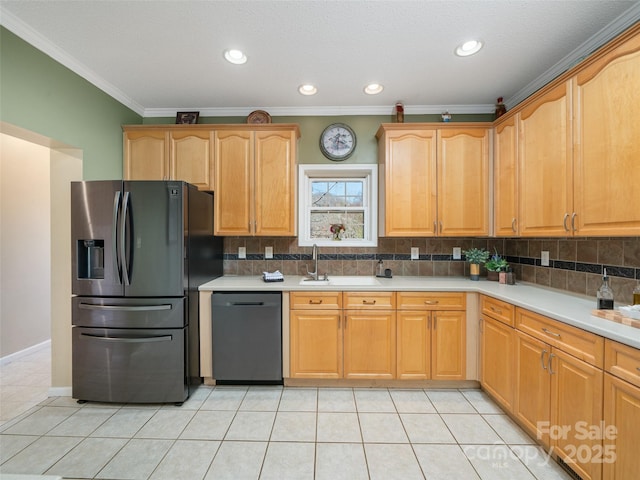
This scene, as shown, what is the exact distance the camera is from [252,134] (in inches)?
110

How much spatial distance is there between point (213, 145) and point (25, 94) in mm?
1288

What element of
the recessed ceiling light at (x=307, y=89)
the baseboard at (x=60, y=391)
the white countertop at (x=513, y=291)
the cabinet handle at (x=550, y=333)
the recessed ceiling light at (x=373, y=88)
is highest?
the recessed ceiling light at (x=307, y=89)

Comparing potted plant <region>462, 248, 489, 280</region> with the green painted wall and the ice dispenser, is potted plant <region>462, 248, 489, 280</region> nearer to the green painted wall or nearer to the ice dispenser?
the ice dispenser

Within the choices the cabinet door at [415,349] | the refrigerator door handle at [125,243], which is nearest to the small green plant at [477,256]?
the cabinet door at [415,349]

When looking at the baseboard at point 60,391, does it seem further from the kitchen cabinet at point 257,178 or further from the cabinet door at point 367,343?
the cabinet door at point 367,343

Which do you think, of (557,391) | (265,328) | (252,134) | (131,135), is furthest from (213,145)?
(557,391)

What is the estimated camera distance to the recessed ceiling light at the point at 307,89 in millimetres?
2607

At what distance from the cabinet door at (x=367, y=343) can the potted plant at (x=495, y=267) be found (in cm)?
113

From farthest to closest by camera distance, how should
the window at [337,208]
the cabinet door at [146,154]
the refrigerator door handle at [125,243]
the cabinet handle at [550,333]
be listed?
the window at [337,208] → the cabinet door at [146,154] → the refrigerator door handle at [125,243] → the cabinet handle at [550,333]

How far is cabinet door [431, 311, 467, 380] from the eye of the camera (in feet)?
8.11

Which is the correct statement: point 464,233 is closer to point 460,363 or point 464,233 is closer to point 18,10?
point 460,363

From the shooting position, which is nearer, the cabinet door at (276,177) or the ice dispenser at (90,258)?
the ice dispenser at (90,258)

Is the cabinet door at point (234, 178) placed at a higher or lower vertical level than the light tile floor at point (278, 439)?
higher

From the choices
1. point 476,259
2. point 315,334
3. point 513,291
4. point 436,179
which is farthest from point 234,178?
point 513,291
